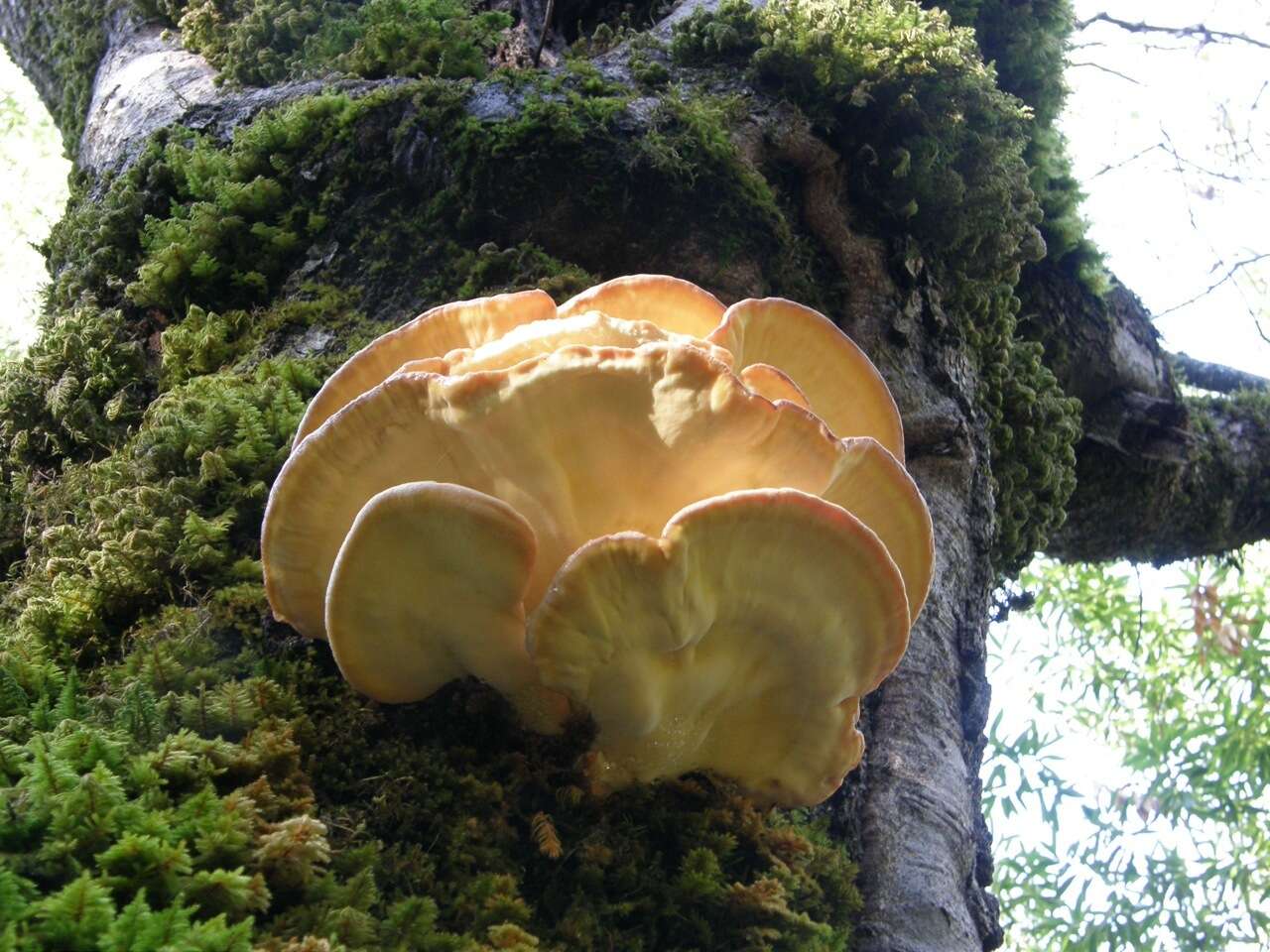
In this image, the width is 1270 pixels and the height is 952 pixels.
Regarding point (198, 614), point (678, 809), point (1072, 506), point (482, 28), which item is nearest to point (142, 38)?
point (482, 28)

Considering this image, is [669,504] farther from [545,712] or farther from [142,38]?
[142,38]

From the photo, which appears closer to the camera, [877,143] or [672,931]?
[672,931]

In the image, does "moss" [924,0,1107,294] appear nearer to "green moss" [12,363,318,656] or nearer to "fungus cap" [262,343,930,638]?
"fungus cap" [262,343,930,638]

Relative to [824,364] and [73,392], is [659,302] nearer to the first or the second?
[824,364]

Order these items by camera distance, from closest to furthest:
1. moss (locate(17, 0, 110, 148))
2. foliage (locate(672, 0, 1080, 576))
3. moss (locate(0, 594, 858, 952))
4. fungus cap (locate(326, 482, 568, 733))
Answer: moss (locate(0, 594, 858, 952)) < fungus cap (locate(326, 482, 568, 733)) < foliage (locate(672, 0, 1080, 576)) < moss (locate(17, 0, 110, 148))

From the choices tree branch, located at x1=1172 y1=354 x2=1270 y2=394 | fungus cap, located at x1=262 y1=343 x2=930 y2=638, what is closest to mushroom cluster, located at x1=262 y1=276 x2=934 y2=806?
fungus cap, located at x1=262 y1=343 x2=930 y2=638

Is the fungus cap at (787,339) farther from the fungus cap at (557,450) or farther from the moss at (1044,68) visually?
the moss at (1044,68)

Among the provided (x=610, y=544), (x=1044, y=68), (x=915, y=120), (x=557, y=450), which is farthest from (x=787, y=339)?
(x=1044, y=68)
